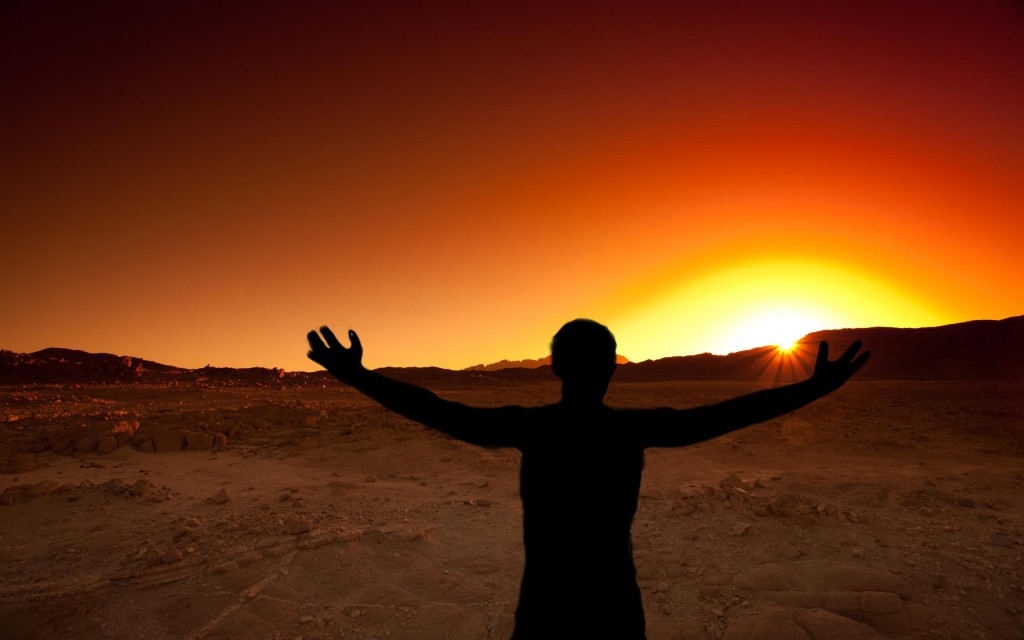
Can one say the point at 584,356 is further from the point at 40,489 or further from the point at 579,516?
the point at 40,489

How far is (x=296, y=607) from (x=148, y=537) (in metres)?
2.73

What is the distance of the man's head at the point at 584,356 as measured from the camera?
178 cm

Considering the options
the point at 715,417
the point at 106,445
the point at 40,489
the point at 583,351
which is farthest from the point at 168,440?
the point at 715,417

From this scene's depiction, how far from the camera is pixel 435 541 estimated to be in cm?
638

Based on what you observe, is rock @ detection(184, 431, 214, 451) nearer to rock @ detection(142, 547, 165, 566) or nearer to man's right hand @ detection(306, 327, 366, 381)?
rock @ detection(142, 547, 165, 566)

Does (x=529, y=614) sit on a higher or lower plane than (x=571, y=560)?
lower

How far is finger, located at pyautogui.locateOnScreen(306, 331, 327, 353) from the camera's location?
6.75ft

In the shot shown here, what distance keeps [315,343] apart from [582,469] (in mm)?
1139

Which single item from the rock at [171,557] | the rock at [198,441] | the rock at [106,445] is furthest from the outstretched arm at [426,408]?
the rock at [106,445]

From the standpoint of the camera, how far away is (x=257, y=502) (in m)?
7.75

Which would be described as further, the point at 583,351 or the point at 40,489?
the point at 40,489

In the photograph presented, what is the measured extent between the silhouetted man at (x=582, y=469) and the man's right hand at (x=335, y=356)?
0.22 meters

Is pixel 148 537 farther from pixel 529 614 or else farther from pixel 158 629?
pixel 529 614

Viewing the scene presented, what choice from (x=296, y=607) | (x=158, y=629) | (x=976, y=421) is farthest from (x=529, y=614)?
(x=976, y=421)
